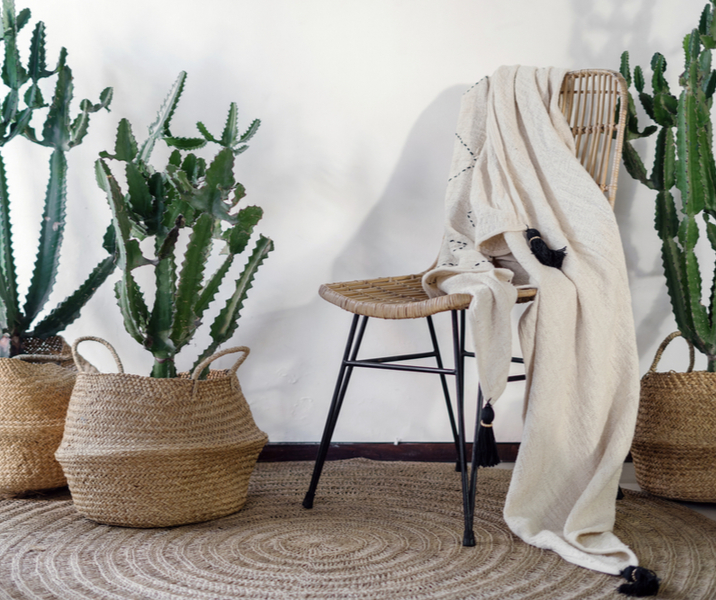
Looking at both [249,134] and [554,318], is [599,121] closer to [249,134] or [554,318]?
[554,318]

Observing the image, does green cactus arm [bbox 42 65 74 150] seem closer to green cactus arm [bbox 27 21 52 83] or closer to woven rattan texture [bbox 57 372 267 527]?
green cactus arm [bbox 27 21 52 83]

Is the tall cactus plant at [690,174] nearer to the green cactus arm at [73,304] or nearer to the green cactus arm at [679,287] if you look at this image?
the green cactus arm at [679,287]

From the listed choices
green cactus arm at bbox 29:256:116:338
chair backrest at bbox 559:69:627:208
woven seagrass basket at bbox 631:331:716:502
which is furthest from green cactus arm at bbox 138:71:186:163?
woven seagrass basket at bbox 631:331:716:502

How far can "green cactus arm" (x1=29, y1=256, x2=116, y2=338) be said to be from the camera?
150 cm

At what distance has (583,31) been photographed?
1714 mm

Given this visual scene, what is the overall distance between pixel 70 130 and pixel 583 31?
136 centimetres

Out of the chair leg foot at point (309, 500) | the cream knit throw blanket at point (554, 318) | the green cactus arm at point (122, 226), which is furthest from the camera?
the chair leg foot at point (309, 500)

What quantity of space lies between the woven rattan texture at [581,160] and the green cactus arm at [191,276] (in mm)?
257

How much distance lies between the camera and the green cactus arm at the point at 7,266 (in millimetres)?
1445

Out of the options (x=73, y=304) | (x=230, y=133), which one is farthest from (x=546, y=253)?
(x=73, y=304)

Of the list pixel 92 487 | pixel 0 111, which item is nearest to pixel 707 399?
pixel 92 487

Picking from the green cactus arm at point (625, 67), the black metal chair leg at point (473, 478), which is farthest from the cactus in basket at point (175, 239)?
the green cactus arm at point (625, 67)

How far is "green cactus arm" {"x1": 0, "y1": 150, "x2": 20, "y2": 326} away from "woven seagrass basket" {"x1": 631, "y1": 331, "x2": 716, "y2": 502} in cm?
146

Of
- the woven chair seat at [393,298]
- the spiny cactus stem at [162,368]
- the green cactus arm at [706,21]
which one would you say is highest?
the green cactus arm at [706,21]
